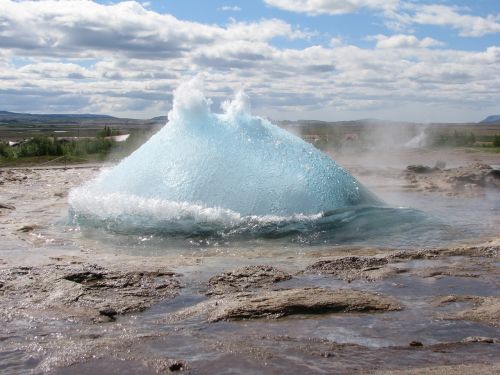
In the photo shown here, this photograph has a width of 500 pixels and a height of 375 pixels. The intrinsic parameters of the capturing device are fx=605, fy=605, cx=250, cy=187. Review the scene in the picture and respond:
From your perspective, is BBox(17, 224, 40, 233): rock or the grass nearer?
BBox(17, 224, 40, 233): rock

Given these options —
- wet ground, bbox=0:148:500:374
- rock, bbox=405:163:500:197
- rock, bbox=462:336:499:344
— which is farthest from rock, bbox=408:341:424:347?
rock, bbox=405:163:500:197

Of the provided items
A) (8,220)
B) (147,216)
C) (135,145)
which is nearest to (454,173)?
(147,216)

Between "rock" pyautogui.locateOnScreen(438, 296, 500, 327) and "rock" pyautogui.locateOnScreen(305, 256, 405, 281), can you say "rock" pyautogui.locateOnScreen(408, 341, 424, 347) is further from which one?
"rock" pyautogui.locateOnScreen(305, 256, 405, 281)

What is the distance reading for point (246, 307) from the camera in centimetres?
404

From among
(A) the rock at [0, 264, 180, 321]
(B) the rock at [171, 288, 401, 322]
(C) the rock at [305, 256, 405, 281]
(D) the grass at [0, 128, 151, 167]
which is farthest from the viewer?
(D) the grass at [0, 128, 151, 167]

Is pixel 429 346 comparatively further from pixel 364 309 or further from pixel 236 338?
pixel 236 338

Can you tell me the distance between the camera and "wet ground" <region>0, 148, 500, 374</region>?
10.6 feet

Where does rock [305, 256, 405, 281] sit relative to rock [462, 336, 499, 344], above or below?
above

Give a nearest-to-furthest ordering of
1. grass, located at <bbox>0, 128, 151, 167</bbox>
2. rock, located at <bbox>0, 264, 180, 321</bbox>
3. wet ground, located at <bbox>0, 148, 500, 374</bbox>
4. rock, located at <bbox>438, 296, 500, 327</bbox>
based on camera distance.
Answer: wet ground, located at <bbox>0, 148, 500, 374</bbox>
rock, located at <bbox>438, 296, 500, 327</bbox>
rock, located at <bbox>0, 264, 180, 321</bbox>
grass, located at <bbox>0, 128, 151, 167</bbox>

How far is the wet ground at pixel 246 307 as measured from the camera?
Answer: 128 inches

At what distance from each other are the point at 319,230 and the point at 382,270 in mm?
1813

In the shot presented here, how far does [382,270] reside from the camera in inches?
203

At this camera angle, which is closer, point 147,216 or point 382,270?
point 382,270

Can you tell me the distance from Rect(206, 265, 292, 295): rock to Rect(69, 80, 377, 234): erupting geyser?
6.26 feet
